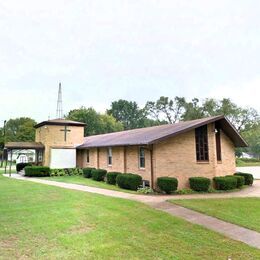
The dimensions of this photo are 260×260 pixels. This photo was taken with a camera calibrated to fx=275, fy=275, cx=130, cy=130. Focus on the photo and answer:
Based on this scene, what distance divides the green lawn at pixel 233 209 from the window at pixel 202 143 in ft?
14.7

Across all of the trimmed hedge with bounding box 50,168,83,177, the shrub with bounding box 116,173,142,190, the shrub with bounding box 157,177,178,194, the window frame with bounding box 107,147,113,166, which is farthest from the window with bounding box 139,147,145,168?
the trimmed hedge with bounding box 50,168,83,177

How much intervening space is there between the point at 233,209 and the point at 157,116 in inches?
2548

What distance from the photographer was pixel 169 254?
5.82 metres

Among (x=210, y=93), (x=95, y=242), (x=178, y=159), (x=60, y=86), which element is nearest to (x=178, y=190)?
(x=178, y=159)

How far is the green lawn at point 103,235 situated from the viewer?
230 inches

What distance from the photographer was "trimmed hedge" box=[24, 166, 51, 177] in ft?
78.3

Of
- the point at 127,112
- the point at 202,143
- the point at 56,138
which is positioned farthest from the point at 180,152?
the point at 127,112

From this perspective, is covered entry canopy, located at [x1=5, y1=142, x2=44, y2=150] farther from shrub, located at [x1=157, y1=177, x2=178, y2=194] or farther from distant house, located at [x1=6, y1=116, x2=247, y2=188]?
shrub, located at [x1=157, y1=177, x2=178, y2=194]

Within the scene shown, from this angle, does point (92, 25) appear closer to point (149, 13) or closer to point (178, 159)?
point (149, 13)

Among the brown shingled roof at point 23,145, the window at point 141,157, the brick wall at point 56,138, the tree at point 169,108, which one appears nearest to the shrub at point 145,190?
the window at point 141,157

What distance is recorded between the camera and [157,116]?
74.8m

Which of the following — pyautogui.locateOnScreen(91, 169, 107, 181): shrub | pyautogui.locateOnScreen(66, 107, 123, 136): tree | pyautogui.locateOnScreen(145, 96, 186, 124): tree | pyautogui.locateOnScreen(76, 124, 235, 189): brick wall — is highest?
pyautogui.locateOnScreen(145, 96, 186, 124): tree

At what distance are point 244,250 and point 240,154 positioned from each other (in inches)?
2516

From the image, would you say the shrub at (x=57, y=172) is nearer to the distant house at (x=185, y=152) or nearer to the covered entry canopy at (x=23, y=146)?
the covered entry canopy at (x=23, y=146)
